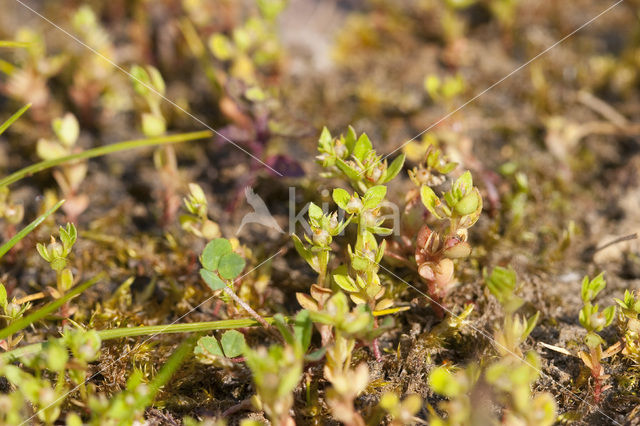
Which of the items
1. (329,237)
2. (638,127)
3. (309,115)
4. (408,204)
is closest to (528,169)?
(638,127)

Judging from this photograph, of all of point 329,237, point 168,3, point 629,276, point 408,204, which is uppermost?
point 168,3

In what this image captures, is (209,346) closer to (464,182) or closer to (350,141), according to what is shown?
(350,141)

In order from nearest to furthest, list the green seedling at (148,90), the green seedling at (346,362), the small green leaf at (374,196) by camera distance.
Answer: the green seedling at (346,362), the small green leaf at (374,196), the green seedling at (148,90)

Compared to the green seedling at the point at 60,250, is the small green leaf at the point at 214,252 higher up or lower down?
lower down

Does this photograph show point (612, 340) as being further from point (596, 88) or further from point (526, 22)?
point (526, 22)

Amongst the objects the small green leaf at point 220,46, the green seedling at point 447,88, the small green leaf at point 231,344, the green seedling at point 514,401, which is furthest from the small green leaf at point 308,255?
the small green leaf at point 220,46

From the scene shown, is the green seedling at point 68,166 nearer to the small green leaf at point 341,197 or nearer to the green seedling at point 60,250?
the green seedling at point 60,250
